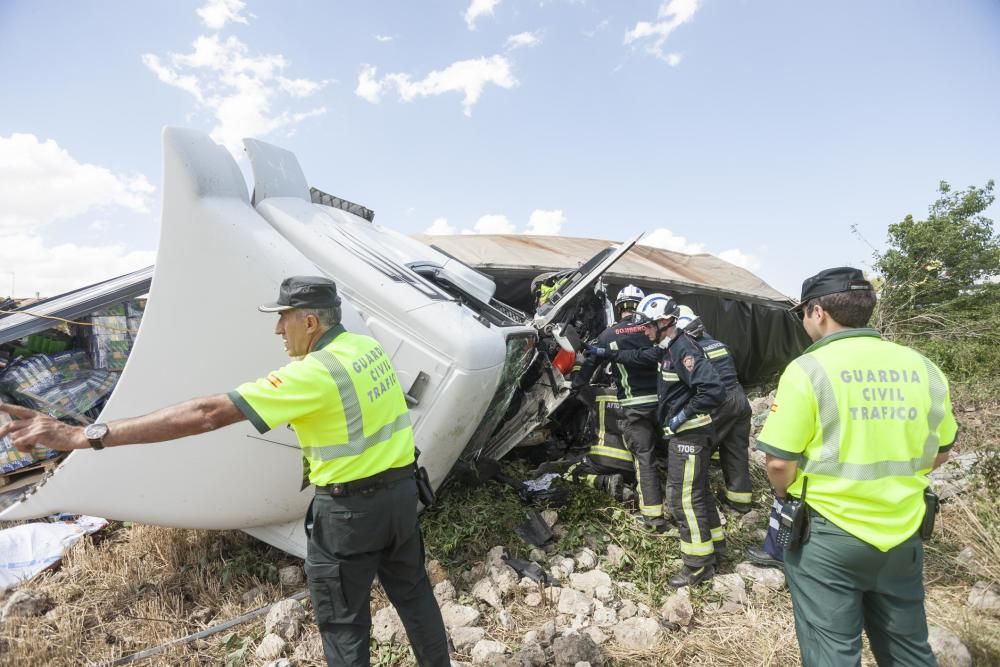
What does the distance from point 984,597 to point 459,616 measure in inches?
97.5

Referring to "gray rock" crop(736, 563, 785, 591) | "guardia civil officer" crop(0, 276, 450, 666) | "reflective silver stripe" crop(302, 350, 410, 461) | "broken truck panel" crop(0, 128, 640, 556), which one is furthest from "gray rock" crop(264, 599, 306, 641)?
"gray rock" crop(736, 563, 785, 591)

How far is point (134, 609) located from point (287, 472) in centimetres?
103

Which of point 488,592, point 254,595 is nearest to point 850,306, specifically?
point 488,592

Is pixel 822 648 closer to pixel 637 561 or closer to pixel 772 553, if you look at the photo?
pixel 772 553

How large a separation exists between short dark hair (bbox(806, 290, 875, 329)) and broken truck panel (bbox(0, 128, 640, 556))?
159 centimetres

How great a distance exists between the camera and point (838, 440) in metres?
1.71

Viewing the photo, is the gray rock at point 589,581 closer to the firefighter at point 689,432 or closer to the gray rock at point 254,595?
the firefighter at point 689,432

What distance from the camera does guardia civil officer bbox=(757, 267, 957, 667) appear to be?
1.69m

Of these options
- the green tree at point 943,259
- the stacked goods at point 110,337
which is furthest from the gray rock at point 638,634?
the green tree at point 943,259

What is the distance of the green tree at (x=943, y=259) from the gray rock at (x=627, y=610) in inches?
247

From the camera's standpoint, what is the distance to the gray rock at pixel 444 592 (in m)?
2.99

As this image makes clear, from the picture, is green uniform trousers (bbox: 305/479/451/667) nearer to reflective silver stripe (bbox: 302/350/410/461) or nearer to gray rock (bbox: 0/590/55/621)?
reflective silver stripe (bbox: 302/350/410/461)

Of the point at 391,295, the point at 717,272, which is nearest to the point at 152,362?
the point at 391,295

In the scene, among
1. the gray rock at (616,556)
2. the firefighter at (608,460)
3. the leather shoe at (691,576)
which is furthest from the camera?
the firefighter at (608,460)
